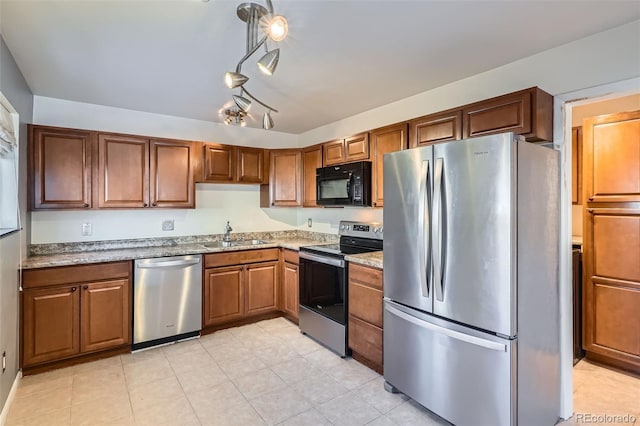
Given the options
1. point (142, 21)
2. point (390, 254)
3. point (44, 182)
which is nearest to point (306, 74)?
point (142, 21)

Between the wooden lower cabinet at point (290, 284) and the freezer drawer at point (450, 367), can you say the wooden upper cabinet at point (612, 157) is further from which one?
the wooden lower cabinet at point (290, 284)

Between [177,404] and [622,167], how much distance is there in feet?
13.0

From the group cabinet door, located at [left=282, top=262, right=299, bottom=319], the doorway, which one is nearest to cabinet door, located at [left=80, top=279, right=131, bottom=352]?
cabinet door, located at [left=282, top=262, right=299, bottom=319]

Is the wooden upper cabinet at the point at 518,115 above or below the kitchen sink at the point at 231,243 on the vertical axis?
above

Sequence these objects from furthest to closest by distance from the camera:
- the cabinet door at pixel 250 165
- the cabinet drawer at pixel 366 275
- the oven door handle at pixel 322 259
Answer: the cabinet door at pixel 250 165 < the oven door handle at pixel 322 259 < the cabinet drawer at pixel 366 275

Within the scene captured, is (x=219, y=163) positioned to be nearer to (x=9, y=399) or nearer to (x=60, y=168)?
(x=60, y=168)

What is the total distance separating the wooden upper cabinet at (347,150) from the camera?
11.0 feet

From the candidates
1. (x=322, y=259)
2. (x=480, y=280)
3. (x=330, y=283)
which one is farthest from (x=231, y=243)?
(x=480, y=280)

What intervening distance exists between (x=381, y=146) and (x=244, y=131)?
6.89ft

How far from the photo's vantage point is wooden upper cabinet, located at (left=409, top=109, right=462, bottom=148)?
250 cm

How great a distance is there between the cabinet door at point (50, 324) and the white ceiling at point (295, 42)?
1815 millimetres

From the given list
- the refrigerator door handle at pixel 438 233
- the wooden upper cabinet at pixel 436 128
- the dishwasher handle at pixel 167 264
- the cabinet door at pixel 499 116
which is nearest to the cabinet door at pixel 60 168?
the dishwasher handle at pixel 167 264

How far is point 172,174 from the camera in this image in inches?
143

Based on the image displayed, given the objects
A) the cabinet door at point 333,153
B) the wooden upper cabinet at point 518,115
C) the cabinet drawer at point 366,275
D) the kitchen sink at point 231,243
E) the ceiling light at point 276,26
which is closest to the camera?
the ceiling light at point 276,26
